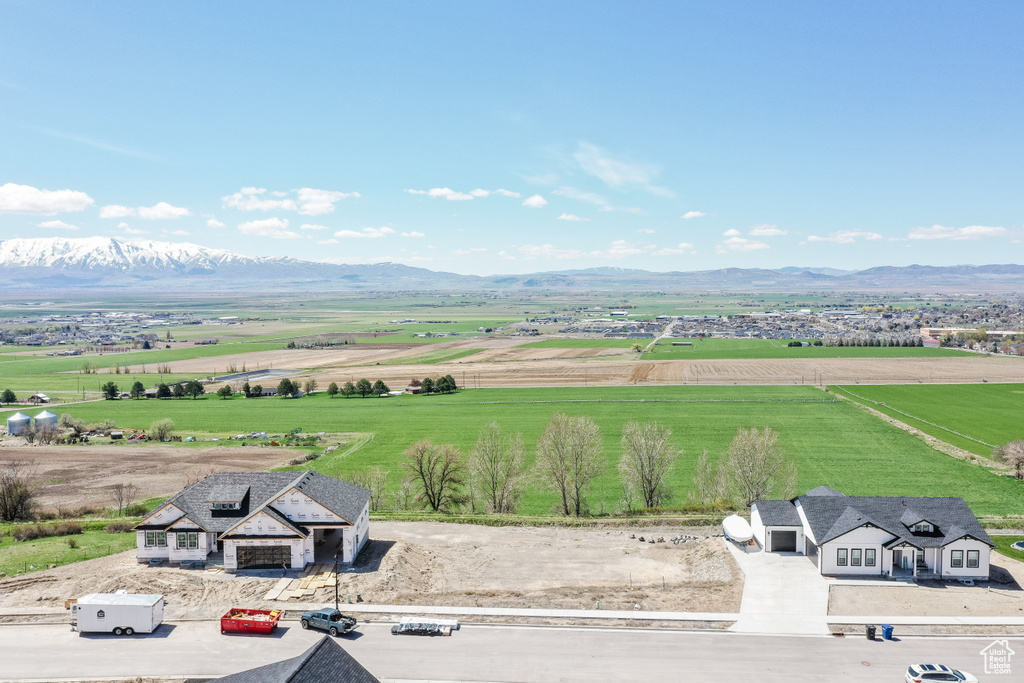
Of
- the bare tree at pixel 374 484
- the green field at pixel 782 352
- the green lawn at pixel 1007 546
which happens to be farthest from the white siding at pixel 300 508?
the green field at pixel 782 352

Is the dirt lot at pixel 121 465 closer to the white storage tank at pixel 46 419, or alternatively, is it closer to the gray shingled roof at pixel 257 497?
the white storage tank at pixel 46 419

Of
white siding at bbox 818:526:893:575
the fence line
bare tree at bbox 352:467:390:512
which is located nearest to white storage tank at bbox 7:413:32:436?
bare tree at bbox 352:467:390:512

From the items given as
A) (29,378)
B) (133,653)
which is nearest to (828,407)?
(133,653)

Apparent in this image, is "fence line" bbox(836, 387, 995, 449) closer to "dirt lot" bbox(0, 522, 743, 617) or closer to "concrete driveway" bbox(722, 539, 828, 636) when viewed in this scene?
"dirt lot" bbox(0, 522, 743, 617)

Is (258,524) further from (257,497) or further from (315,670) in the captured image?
(315,670)

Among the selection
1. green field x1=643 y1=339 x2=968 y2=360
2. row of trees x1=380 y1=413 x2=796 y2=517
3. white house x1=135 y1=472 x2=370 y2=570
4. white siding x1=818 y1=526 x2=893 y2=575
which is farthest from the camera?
green field x1=643 y1=339 x2=968 y2=360

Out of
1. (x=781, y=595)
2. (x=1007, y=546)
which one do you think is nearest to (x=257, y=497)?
(x=781, y=595)
